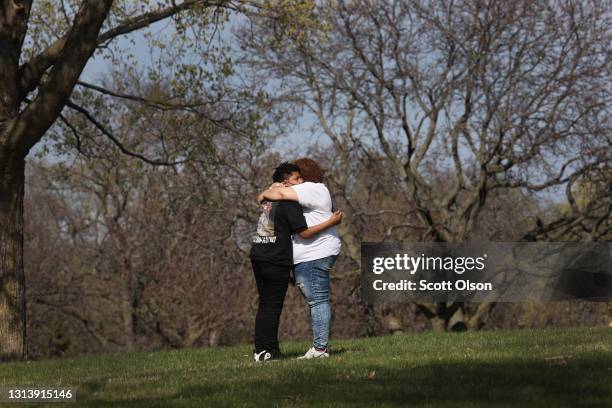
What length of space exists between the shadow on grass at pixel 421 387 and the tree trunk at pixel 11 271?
705 cm

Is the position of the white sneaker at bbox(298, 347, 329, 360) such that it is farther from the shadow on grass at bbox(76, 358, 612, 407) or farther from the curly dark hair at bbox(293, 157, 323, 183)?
the curly dark hair at bbox(293, 157, 323, 183)

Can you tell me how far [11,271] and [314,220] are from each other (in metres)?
6.67

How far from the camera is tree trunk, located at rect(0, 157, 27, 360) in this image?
14.0 meters

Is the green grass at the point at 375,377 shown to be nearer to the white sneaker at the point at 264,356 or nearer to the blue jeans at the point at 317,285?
the white sneaker at the point at 264,356

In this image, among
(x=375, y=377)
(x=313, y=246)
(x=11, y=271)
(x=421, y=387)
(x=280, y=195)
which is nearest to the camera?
(x=421, y=387)

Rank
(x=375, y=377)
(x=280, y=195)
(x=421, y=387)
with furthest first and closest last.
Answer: (x=280, y=195)
(x=375, y=377)
(x=421, y=387)

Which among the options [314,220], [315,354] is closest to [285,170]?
[314,220]

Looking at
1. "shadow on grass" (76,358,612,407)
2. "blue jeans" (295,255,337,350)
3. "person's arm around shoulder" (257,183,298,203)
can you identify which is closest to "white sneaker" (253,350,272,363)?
"blue jeans" (295,255,337,350)

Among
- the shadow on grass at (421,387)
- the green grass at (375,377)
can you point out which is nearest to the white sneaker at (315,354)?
the green grass at (375,377)

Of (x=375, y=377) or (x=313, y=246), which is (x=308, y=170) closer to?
(x=313, y=246)

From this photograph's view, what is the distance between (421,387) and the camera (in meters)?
7.18

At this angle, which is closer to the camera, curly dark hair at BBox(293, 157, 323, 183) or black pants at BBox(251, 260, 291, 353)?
black pants at BBox(251, 260, 291, 353)

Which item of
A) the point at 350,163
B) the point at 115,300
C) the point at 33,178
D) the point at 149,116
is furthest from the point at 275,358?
the point at 33,178

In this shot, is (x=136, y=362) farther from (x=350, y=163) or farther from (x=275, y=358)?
(x=350, y=163)
